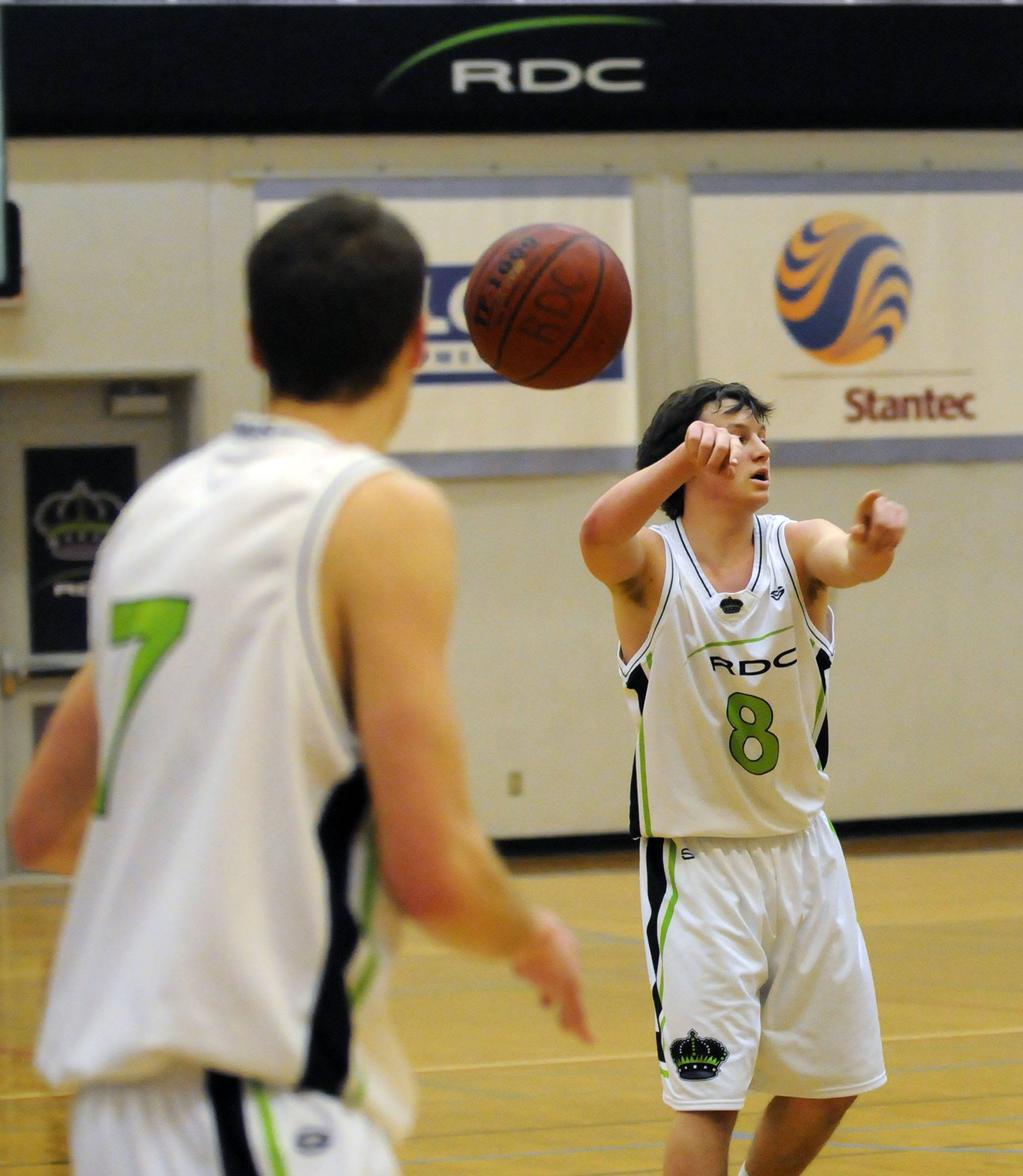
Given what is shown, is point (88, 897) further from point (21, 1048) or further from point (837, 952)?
point (21, 1048)

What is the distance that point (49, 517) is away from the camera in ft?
29.2

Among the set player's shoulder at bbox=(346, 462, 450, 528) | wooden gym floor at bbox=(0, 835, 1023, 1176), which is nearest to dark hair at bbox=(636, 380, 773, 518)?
wooden gym floor at bbox=(0, 835, 1023, 1176)

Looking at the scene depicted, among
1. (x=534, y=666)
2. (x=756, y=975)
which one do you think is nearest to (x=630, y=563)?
(x=756, y=975)

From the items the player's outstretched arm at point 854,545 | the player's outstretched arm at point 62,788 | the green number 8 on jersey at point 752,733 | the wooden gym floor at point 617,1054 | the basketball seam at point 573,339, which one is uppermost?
the basketball seam at point 573,339

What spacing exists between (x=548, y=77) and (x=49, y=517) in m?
3.72

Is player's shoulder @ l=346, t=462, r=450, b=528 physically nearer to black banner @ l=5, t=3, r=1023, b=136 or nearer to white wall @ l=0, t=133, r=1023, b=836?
white wall @ l=0, t=133, r=1023, b=836

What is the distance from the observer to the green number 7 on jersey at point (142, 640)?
4.57ft

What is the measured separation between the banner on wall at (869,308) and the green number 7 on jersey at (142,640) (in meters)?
7.83

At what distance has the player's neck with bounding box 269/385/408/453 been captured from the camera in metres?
1.50

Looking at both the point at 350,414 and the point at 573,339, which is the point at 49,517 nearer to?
the point at 573,339

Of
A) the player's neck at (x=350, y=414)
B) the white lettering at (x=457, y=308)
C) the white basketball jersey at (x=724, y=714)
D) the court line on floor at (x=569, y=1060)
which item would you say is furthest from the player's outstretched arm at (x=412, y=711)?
the white lettering at (x=457, y=308)

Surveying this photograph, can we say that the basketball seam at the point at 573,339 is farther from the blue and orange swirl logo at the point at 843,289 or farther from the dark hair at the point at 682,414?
the blue and orange swirl logo at the point at 843,289

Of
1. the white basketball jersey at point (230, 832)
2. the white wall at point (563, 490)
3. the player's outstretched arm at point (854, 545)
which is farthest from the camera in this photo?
the white wall at point (563, 490)

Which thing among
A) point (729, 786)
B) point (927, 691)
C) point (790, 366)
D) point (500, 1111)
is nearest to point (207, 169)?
point (790, 366)
